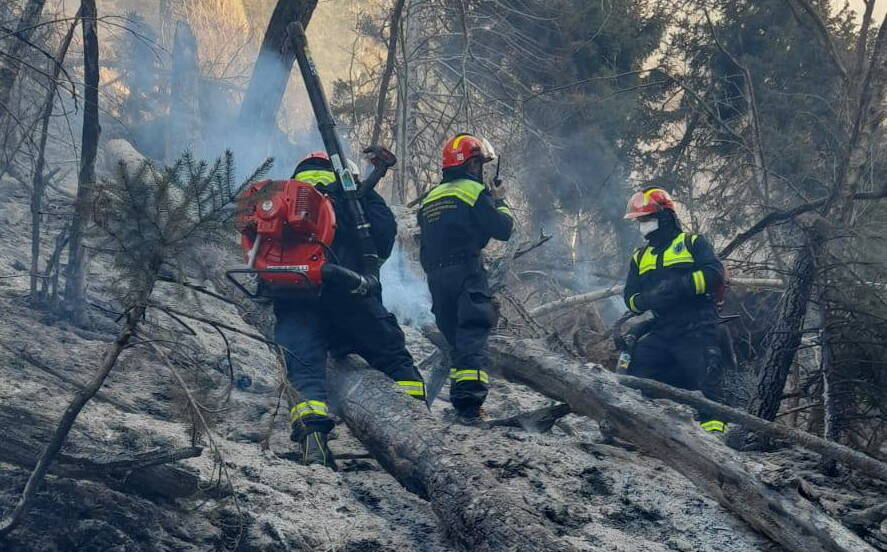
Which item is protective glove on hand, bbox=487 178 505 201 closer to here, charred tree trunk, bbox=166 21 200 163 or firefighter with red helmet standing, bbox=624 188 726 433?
firefighter with red helmet standing, bbox=624 188 726 433

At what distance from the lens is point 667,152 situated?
12.3 m

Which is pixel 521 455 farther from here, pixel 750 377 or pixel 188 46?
pixel 188 46

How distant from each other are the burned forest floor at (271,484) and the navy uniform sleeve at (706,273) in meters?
1.30

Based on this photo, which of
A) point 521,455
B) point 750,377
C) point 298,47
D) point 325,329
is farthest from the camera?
point 750,377

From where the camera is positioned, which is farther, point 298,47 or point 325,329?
point 298,47

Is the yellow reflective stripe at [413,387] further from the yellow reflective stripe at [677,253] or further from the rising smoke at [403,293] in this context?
the rising smoke at [403,293]

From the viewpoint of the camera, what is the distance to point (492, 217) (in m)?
4.96

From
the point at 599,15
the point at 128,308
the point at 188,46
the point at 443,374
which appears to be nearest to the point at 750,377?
the point at 443,374

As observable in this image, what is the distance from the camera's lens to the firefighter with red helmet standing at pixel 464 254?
4.76 m

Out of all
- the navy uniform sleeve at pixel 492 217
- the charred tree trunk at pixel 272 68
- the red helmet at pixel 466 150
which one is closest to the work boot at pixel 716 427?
the navy uniform sleeve at pixel 492 217

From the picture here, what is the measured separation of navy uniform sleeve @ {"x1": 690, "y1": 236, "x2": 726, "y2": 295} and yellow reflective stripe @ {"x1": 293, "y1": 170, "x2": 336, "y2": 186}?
269 centimetres

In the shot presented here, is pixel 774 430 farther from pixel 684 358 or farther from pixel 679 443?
pixel 684 358

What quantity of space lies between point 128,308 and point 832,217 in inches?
186

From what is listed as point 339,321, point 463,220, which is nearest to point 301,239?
point 339,321
